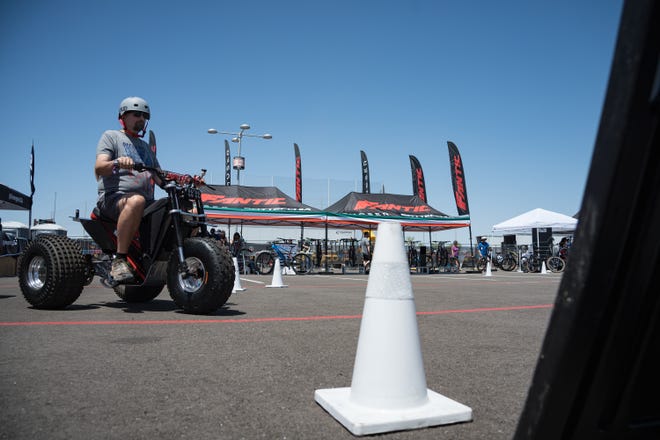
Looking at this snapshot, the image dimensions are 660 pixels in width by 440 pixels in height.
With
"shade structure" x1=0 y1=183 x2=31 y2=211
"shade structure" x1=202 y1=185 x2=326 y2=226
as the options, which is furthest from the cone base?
"shade structure" x1=0 y1=183 x2=31 y2=211

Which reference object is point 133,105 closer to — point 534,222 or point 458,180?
point 534,222

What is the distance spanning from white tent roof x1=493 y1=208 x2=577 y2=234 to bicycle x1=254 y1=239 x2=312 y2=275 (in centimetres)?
1120

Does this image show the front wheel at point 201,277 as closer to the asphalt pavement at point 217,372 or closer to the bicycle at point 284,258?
the asphalt pavement at point 217,372

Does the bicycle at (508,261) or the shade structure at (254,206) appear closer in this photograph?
the shade structure at (254,206)

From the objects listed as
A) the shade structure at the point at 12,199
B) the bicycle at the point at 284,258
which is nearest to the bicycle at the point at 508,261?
the bicycle at the point at 284,258

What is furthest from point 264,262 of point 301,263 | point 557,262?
point 557,262

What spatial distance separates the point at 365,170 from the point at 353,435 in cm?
3140

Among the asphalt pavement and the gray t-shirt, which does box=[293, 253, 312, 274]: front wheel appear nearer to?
the gray t-shirt

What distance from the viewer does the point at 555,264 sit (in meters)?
21.8

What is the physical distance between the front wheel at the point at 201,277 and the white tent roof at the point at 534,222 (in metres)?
20.6

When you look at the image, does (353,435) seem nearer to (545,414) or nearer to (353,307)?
(545,414)

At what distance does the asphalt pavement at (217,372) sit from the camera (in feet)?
5.61

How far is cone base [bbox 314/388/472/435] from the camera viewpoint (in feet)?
5.52

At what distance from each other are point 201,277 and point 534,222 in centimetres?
2146
